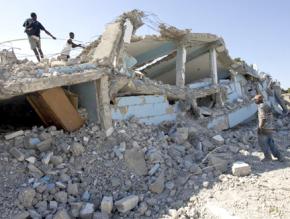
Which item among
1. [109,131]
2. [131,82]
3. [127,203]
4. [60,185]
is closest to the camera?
[127,203]

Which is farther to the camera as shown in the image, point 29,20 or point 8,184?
point 29,20

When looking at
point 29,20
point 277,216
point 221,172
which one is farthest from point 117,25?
point 277,216

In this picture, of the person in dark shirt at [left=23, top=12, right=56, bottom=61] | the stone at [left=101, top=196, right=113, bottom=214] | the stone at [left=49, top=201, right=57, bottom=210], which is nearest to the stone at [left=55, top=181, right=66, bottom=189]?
the stone at [left=49, top=201, right=57, bottom=210]

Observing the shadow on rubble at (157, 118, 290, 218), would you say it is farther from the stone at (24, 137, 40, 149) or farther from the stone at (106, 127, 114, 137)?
the stone at (24, 137, 40, 149)

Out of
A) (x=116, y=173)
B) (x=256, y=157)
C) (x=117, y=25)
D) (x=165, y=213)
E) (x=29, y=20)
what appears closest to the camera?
(x=165, y=213)

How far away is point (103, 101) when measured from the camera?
7.14 m

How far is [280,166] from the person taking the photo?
7250mm

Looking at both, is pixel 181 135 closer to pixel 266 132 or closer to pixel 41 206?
pixel 266 132

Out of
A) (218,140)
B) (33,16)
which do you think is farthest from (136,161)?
(33,16)

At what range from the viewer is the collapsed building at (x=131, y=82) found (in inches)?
255

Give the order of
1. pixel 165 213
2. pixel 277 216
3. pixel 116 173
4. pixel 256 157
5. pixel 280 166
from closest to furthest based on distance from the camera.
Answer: pixel 277 216 < pixel 165 213 < pixel 116 173 < pixel 280 166 < pixel 256 157

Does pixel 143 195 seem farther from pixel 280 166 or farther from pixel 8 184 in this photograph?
pixel 280 166

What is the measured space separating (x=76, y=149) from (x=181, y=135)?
2.58 m

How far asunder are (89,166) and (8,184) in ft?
4.33
